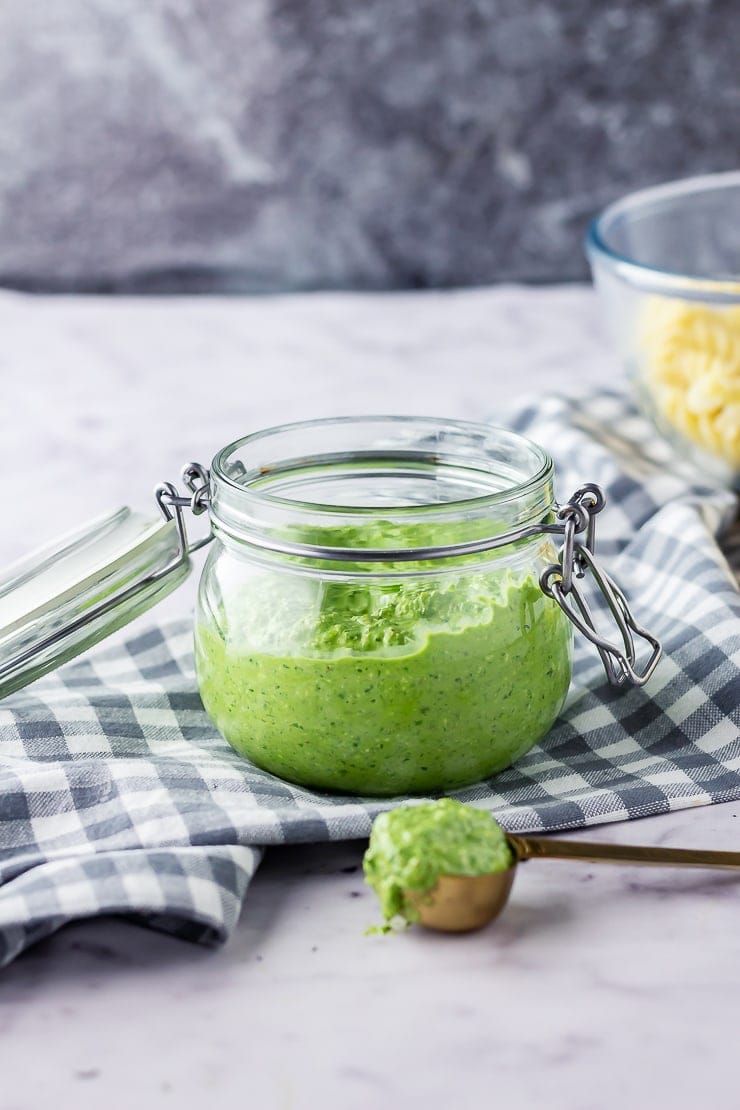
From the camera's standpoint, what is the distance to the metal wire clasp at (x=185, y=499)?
38.7 inches

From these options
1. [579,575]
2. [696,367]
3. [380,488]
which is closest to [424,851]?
[579,575]

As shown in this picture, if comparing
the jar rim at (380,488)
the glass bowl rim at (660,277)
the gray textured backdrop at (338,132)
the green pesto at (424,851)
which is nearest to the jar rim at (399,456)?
the jar rim at (380,488)

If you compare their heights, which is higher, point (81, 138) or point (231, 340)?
point (81, 138)

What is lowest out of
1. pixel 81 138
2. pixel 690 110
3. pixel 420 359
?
pixel 420 359

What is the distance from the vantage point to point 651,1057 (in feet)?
2.19

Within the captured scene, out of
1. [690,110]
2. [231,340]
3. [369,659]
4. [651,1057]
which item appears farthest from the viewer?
[690,110]

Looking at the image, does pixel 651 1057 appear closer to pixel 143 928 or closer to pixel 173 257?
pixel 143 928

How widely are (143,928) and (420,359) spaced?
154cm

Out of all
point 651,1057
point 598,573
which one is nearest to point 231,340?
point 598,573

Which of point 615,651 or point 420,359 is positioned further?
point 420,359

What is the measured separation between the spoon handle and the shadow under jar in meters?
0.11

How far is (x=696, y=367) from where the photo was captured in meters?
1.40

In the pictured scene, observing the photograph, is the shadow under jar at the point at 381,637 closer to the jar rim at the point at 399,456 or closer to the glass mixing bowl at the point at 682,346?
the jar rim at the point at 399,456

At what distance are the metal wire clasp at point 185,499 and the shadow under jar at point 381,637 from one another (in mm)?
35
